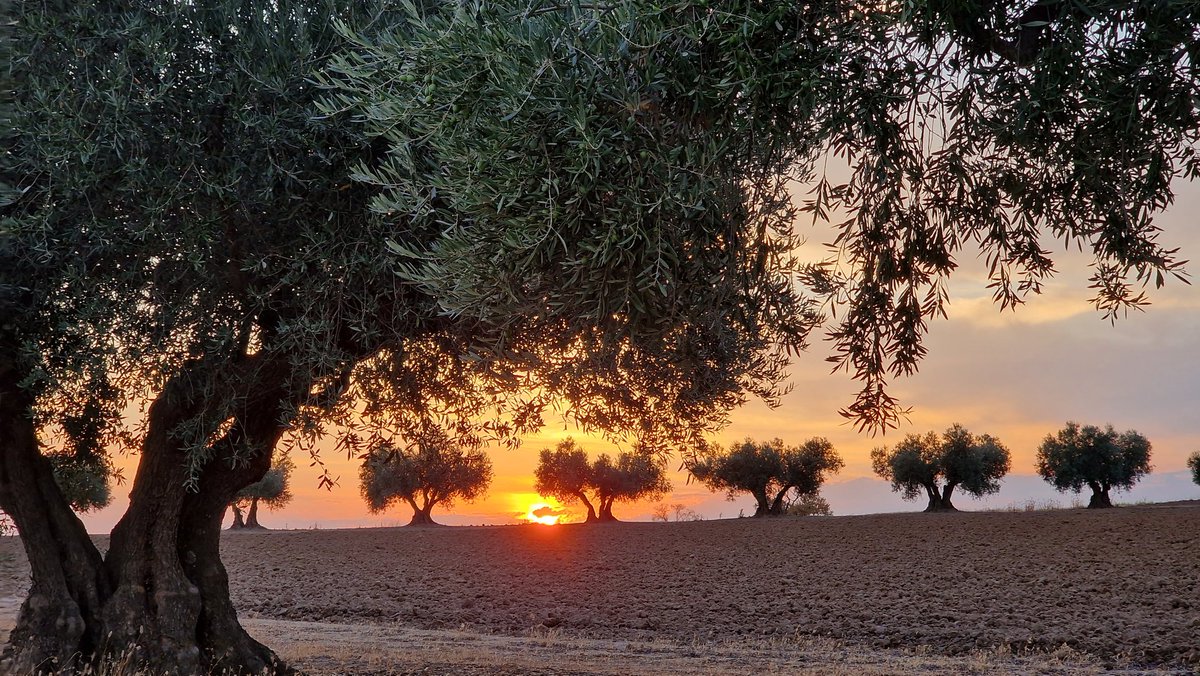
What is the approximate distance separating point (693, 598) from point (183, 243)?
2099 centimetres

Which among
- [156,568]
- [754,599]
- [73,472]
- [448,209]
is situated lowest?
[754,599]

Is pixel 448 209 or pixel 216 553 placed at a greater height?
pixel 448 209

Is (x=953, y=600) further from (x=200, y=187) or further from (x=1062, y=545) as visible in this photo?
(x=200, y=187)

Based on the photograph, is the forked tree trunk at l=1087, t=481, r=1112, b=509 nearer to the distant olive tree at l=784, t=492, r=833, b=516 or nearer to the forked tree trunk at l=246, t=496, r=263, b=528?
the distant olive tree at l=784, t=492, r=833, b=516

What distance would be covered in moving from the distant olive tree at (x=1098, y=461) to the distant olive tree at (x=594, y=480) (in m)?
28.5

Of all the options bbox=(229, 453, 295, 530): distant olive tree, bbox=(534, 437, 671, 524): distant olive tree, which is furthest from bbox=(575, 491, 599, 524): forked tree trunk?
bbox=(229, 453, 295, 530): distant olive tree

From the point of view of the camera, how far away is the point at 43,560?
12867 millimetres

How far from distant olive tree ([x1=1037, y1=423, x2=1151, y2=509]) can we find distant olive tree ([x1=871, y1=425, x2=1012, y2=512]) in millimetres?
4637

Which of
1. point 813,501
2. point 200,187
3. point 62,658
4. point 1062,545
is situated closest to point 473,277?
point 200,187

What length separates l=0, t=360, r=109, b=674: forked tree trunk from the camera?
12273 millimetres

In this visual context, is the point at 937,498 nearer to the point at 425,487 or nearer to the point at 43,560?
the point at 425,487

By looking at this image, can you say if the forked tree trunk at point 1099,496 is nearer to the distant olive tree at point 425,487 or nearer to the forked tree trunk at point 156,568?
the distant olive tree at point 425,487

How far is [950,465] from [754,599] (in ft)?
133

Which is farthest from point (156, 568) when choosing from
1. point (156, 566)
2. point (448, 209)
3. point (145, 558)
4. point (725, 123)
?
point (725, 123)
